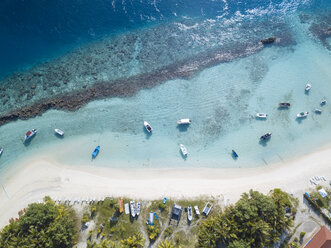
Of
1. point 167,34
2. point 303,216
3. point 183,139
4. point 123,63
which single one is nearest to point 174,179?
point 183,139

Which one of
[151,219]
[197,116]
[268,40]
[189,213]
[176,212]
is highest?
[268,40]

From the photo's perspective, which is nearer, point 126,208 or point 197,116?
point 126,208

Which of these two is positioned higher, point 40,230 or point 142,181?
point 142,181

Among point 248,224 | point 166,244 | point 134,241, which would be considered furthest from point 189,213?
point 134,241

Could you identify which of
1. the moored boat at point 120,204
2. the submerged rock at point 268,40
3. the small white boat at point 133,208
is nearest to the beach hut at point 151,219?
the small white boat at point 133,208

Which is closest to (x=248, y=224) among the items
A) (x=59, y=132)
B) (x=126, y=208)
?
(x=126, y=208)

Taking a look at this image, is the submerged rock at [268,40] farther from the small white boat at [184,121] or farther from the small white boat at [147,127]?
the small white boat at [147,127]

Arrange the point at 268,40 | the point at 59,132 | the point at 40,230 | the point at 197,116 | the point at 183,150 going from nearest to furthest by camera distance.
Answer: the point at 40,230 → the point at 183,150 → the point at 59,132 → the point at 197,116 → the point at 268,40

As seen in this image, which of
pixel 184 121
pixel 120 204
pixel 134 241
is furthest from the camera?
pixel 184 121

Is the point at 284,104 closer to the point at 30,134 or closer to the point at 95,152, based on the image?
the point at 95,152
